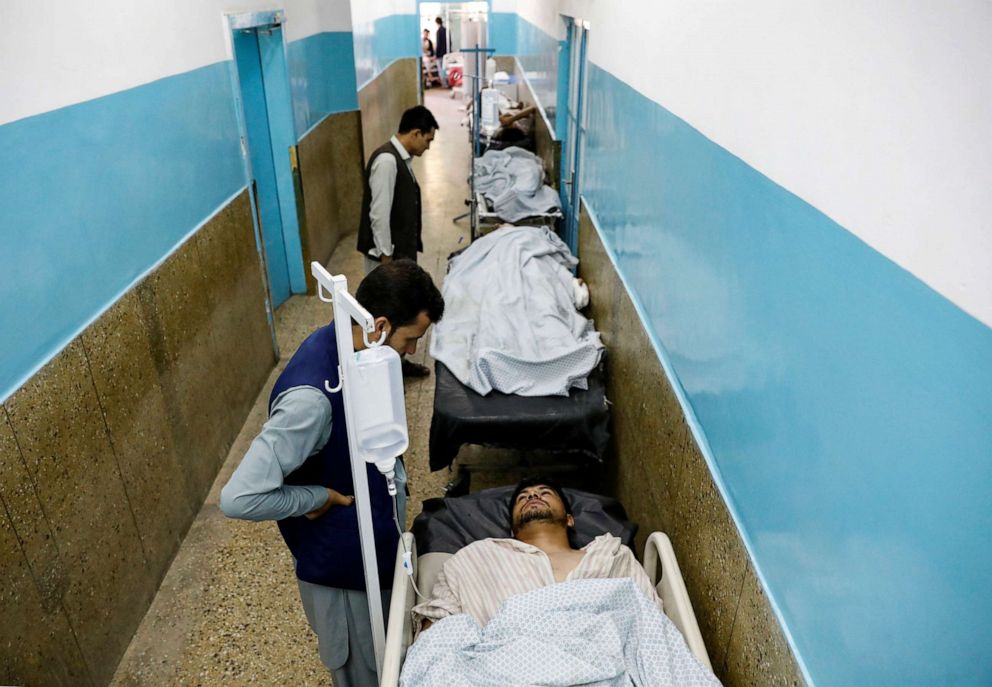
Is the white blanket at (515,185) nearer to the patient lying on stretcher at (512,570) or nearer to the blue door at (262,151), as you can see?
the blue door at (262,151)

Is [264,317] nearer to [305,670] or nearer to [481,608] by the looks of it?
[305,670]

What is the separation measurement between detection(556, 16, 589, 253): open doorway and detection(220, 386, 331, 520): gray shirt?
3038 millimetres

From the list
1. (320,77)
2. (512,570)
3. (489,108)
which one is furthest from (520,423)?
(320,77)

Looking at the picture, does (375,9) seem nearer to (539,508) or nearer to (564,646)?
(539,508)

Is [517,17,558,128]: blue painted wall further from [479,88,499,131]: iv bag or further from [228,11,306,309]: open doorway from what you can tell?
[228,11,306,309]: open doorway

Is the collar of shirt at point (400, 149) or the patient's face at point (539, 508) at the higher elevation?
the collar of shirt at point (400, 149)

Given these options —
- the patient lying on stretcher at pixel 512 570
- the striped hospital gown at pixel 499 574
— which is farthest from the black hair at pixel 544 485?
the striped hospital gown at pixel 499 574

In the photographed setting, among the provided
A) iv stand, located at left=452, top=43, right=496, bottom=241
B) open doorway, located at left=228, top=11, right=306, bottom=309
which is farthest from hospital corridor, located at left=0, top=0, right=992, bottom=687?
iv stand, located at left=452, top=43, right=496, bottom=241

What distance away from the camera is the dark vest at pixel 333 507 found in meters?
1.64

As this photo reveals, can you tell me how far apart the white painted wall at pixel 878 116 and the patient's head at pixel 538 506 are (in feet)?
4.27

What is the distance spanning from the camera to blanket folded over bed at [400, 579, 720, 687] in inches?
61.2

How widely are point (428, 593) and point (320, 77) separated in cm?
491

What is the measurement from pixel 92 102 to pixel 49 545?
55.7 inches

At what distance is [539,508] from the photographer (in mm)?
2334
